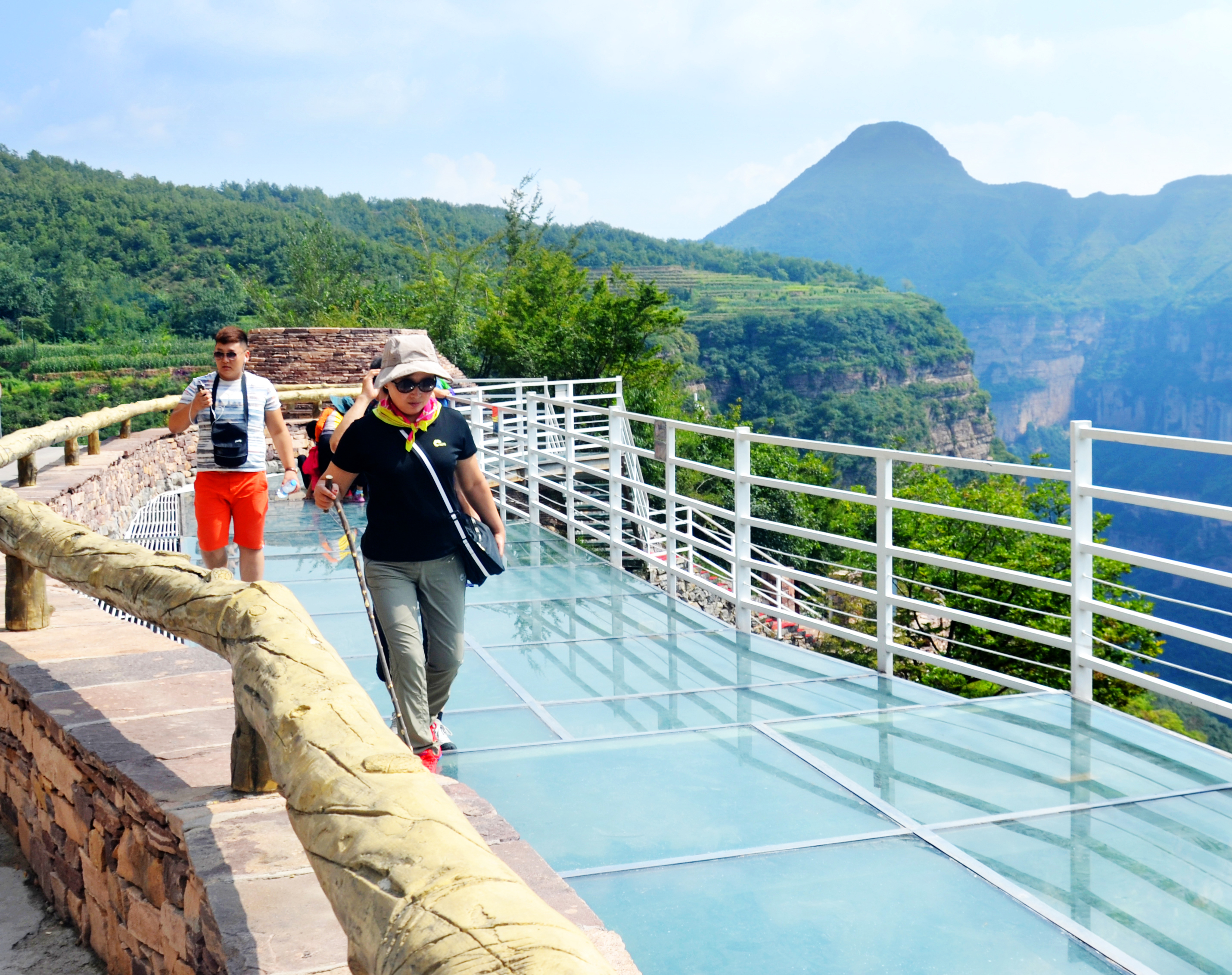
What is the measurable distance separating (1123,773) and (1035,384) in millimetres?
199636

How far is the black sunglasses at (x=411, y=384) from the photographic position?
3.86 m

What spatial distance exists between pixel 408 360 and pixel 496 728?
191 centimetres

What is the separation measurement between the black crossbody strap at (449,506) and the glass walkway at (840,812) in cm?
86

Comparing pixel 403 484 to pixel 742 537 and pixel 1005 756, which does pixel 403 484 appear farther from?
pixel 742 537

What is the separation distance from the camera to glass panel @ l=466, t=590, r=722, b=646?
272 inches

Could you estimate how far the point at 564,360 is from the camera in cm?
3481

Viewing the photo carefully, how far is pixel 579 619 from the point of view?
734cm

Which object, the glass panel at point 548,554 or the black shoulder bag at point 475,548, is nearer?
the black shoulder bag at point 475,548

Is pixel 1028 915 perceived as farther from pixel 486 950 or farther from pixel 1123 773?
pixel 486 950

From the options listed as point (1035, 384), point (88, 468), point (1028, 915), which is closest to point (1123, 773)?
point (1028, 915)

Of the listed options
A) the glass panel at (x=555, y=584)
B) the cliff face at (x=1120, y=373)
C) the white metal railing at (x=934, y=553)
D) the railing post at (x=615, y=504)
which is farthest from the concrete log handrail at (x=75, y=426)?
the cliff face at (x=1120, y=373)

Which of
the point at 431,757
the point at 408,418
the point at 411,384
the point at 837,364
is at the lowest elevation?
the point at 431,757

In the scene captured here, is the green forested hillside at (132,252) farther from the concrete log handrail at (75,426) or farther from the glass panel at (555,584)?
the glass panel at (555,584)

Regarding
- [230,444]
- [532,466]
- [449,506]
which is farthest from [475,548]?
[532,466]
